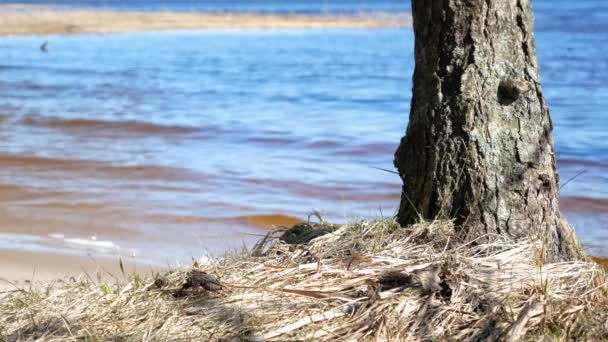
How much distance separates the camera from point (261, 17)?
45219 millimetres

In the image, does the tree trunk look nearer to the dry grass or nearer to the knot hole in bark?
the knot hole in bark

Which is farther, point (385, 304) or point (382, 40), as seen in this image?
point (382, 40)

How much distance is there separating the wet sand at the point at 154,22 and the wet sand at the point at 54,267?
99.3 feet

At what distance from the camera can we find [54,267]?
18.5 ft

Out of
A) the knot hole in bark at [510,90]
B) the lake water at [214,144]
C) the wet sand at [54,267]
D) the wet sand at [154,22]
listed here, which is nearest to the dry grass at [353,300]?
the knot hole in bark at [510,90]

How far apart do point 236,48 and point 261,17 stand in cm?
1817

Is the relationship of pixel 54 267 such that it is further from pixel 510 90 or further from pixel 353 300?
pixel 510 90

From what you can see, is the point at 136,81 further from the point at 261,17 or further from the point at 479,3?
the point at 261,17

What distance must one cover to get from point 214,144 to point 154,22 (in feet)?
99.2

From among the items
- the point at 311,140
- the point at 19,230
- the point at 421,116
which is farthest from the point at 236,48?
the point at 421,116

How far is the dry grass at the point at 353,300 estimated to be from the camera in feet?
10.2

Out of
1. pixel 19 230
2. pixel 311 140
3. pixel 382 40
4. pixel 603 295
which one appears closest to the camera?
pixel 603 295

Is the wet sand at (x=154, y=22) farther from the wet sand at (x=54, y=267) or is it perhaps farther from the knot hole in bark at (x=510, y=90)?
the knot hole in bark at (x=510, y=90)

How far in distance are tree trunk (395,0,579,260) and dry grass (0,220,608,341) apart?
15 centimetres
